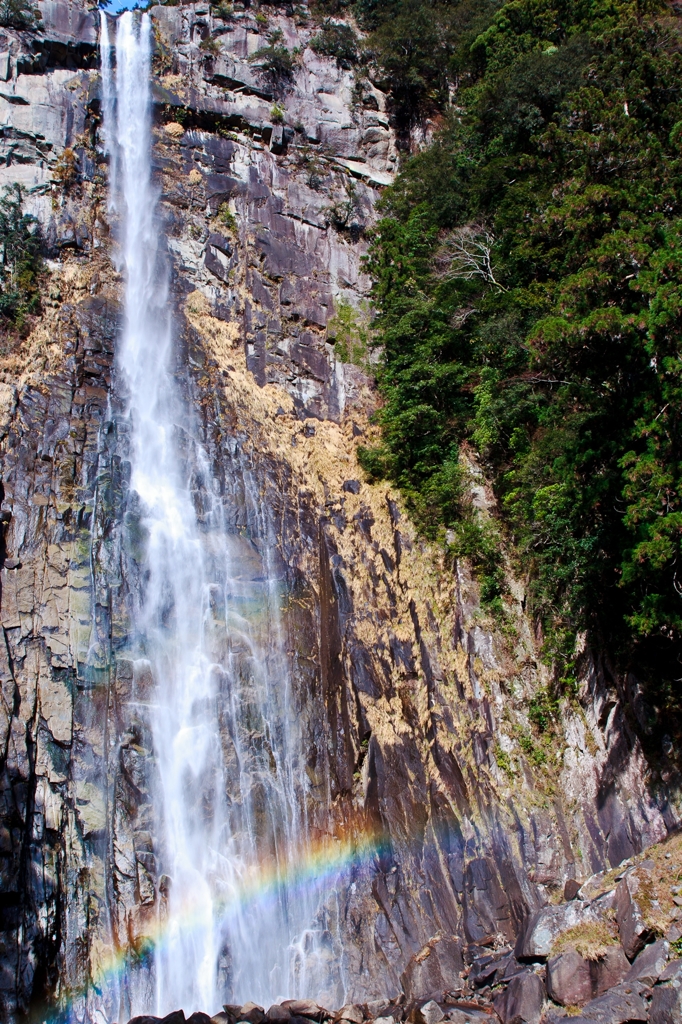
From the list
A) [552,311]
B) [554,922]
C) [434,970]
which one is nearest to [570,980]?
[554,922]

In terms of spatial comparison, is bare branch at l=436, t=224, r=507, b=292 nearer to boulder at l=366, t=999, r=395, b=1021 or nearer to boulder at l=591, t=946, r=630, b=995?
boulder at l=591, t=946, r=630, b=995

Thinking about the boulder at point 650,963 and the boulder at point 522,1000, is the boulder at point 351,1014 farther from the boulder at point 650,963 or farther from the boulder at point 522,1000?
the boulder at point 650,963

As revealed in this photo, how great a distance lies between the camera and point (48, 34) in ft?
75.5

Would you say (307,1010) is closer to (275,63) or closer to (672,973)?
(672,973)

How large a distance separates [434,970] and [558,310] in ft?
37.4

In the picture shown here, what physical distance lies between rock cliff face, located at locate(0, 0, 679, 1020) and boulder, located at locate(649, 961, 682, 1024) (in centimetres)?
380

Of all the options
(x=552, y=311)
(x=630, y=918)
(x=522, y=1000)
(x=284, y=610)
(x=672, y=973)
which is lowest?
(x=522, y=1000)

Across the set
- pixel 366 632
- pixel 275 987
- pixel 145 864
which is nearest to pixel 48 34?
pixel 366 632

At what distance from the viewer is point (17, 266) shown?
2008 cm

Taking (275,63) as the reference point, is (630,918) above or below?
below

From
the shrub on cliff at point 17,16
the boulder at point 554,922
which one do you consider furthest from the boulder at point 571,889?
the shrub on cliff at point 17,16

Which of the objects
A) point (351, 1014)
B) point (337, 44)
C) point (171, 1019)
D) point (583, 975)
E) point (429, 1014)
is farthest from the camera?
point (337, 44)

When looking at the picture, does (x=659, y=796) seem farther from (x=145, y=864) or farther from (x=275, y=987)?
(x=145, y=864)

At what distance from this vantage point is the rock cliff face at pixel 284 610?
1386cm
